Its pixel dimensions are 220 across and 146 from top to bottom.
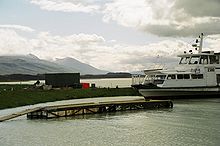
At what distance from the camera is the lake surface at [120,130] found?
1086 inches

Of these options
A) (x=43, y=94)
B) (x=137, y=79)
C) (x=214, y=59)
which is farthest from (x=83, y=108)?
(x=214, y=59)

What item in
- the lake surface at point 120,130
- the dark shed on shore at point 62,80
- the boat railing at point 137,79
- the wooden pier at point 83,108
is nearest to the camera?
the lake surface at point 120,130

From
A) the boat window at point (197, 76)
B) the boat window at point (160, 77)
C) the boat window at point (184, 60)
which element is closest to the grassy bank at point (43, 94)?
the boat window at point (160, 77)

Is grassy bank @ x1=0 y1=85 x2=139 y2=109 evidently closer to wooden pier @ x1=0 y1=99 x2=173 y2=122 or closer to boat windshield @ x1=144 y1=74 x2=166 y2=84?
wooden pier @ x1=0 y1=99 x2=173 y2=122

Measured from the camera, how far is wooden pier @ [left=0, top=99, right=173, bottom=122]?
131 feet

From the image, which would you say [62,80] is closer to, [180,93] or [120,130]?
[180,93]

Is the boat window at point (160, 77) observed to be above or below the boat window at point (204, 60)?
below

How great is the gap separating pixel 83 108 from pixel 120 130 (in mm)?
11523

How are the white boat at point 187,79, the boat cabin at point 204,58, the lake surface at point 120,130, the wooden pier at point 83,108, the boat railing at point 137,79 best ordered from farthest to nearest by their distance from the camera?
1. the boat railing at point 137,79
2. the boat cabin at point 204,58
3. the white boat at point 187,79
4. the wooden pier at point 83,108
5. the lake surface at point 120,130

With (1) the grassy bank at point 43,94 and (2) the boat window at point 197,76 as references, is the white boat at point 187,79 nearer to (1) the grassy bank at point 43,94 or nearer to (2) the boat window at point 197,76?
(2) the boat window at point 197,76

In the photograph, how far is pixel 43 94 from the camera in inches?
2425

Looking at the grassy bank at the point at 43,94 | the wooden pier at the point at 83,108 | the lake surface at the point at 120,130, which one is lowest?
the lake surface at the point at 120,130

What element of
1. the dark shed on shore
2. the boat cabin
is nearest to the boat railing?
the boat cabin

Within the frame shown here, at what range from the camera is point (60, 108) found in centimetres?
4081
